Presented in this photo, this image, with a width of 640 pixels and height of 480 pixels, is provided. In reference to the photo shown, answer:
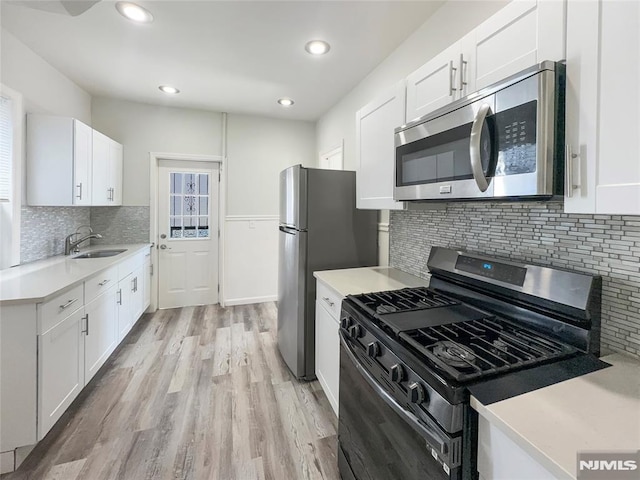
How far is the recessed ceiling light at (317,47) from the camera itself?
2.35 metres

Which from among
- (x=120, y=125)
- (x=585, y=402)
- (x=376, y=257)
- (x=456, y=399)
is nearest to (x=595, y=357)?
(x=585, y=402)

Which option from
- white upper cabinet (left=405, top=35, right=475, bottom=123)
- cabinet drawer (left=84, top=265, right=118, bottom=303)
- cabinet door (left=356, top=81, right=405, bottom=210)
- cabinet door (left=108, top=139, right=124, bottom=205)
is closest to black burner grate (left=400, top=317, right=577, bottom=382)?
cabinet door (left=356, top=81, right=405, bottom=210)

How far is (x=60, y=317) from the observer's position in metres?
1.80

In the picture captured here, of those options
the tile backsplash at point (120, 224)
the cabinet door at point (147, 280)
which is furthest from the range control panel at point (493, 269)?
the tile backsplash at point (120, 224)

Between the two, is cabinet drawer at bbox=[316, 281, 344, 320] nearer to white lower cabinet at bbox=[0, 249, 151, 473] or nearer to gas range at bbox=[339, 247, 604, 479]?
gas range at bbox=[339, 247, 604, 479]

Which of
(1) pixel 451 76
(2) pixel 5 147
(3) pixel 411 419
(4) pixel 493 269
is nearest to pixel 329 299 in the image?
(4) pixel 493 269

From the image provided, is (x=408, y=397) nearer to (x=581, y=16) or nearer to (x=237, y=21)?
(x=581, y=16)

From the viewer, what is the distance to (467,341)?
1.05 m

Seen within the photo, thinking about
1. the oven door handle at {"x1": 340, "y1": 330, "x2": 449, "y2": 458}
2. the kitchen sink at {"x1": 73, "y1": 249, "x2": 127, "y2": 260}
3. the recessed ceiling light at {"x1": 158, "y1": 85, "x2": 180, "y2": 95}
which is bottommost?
the oven door handle at {"x1": 340, "y1": 330, "x2": 449, "y2": 458}

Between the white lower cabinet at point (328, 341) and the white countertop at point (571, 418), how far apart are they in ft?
3.51

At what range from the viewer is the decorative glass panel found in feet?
13.6

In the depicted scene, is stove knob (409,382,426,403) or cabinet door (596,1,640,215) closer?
cabinet door (596,1,640,215)

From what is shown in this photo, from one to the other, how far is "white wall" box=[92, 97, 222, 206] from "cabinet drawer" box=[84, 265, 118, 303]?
1536 millimetres

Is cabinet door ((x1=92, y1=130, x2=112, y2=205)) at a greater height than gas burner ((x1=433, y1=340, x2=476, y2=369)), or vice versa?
cabinet door ((x1=92, y1=130, x2=112, y2=205))
